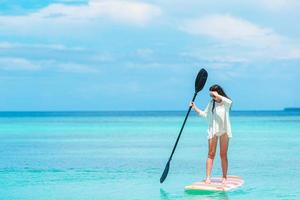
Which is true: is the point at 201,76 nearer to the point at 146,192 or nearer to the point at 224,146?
the point at 224,146

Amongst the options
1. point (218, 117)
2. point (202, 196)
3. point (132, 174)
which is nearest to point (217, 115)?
point (218, 117)

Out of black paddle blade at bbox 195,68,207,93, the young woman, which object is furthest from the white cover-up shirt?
black paddle blade at bbox 195,68,207,93

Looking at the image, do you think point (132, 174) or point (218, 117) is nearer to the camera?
point (218, 117)

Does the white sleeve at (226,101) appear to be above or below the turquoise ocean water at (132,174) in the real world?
above

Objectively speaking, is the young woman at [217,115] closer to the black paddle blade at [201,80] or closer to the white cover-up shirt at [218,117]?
the white cover-up shirt at [218,117]

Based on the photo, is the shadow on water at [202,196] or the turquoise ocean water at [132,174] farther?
the turquoise ocean water at [132,174]

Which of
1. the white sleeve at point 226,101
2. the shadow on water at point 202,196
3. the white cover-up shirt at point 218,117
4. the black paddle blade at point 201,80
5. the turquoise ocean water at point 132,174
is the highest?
the black paddle blade at point 201,80

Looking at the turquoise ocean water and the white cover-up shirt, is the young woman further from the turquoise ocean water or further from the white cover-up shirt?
the turquoise ocean water

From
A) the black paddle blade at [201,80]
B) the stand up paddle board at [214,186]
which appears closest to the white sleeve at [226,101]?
the black paddle blade at [201,80]

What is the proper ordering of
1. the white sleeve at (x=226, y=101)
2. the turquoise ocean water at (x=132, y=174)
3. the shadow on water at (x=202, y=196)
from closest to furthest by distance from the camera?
1. the shadow on water at (x=202, y=196)
2. the white sleeve at (x=226, y=101)
3. the turquoise ocean water at (x=132, y=174)

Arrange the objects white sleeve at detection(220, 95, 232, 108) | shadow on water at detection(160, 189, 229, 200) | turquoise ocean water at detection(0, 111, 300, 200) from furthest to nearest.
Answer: turquoise ocean water at detection(0, 111, 300, 200) → white sleeve at detection(220, 95, 232, 108) → shadow on water at detection(160, 189, 229, 200)

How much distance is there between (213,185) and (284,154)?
378 inches

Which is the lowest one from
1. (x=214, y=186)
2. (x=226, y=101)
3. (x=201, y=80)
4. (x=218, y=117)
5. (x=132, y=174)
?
(x=132, y=174)

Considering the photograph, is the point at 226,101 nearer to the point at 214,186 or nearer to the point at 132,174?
the point at 214,186
